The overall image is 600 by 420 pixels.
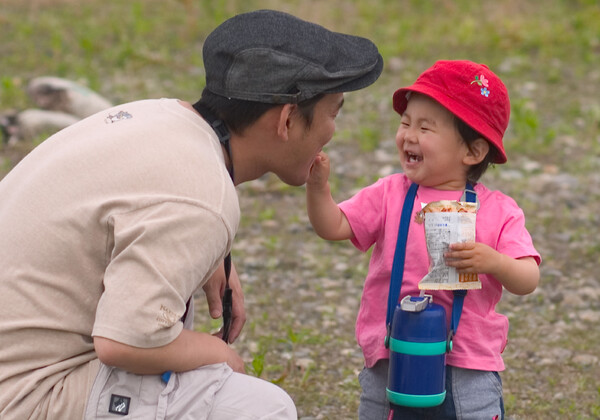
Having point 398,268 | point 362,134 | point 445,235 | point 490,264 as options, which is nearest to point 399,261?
point 398,268

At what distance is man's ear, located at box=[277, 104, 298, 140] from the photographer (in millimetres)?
3055

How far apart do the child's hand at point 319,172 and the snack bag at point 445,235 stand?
409 mm

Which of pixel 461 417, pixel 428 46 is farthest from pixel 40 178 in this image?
pixel 428 46

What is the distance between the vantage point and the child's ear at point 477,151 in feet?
11.2

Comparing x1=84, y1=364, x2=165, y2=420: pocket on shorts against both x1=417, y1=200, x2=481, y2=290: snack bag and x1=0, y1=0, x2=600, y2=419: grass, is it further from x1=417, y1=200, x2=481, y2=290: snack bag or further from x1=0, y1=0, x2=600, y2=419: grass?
x1=0, y1=0, x2=600, y2=419: grass

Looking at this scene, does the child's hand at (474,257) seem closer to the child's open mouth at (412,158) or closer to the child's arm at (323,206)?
the child's open mouth at (412,158)

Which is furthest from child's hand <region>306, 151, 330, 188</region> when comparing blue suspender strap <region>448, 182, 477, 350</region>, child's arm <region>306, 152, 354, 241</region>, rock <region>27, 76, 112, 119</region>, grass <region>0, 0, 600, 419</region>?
rock <region>27, 76, 112, 119</region>

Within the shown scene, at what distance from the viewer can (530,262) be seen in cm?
328

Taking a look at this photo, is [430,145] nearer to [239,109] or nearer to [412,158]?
[412,158]

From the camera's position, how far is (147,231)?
8.73 feet

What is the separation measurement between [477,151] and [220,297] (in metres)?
1.15

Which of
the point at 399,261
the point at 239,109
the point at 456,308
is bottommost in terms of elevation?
the point at 456,308

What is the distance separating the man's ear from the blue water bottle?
0.70 metres

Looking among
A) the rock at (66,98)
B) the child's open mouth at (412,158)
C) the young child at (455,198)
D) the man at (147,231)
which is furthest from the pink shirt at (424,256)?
the rock at (66,98)
